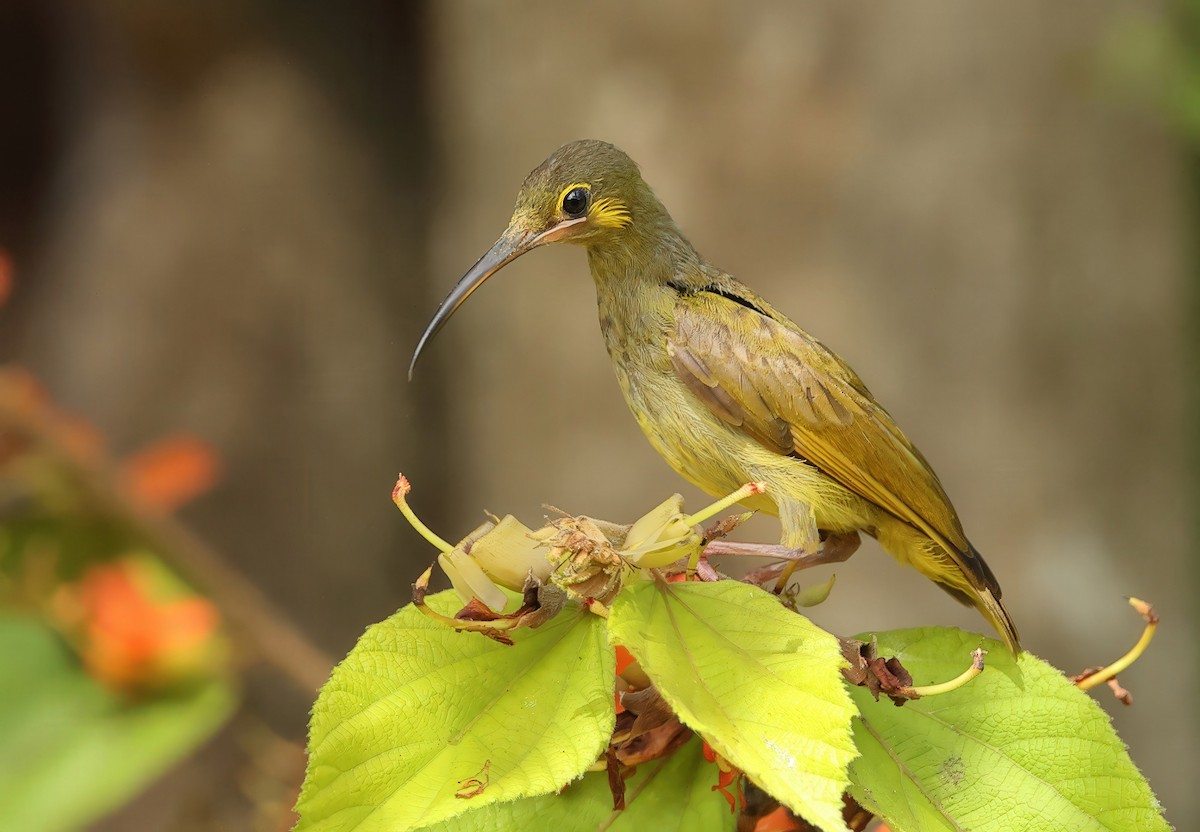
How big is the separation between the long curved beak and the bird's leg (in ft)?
0.78

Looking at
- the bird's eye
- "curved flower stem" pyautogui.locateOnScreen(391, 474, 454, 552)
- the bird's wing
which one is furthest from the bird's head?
"curved flower stem" pyautogui.locateOnScreen(391, 474, 454, 552)

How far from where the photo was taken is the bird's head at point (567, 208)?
790 millimetres

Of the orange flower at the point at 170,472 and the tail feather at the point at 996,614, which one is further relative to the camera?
the orange flower at the point at 170,472

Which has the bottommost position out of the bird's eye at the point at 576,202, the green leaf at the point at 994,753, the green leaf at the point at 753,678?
the green leaf at the point at 994,753

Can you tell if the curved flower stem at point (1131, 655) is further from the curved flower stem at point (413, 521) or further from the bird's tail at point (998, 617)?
the curved flower stem at point (413, 521)

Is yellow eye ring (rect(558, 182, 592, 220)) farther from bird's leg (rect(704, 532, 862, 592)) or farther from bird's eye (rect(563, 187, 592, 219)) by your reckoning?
bird's leg (rect(704, 532, 862, 592))

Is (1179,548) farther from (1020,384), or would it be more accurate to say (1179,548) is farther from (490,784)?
(490,784)

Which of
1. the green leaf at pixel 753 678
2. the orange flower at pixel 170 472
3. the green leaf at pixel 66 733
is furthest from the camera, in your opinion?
the orange flower at pixel 170 472

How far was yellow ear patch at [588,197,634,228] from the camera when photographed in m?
0.84

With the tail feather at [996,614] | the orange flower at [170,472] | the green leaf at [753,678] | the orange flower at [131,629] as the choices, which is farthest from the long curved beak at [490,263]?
the orange flower at [170,472]

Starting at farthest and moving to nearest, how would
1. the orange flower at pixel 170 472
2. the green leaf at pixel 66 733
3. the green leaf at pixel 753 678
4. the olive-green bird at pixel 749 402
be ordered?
1. the orange flower at pixel 170 472
2. the green leaf at pixel 66 733
3. the olive-green bird at pixel 749 402
4. the green leaf at pixel 753 678

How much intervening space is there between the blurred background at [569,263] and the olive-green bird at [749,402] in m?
1.02

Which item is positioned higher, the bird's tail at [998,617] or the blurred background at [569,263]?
the blurred background at [569,263]

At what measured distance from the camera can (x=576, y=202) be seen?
82cm
